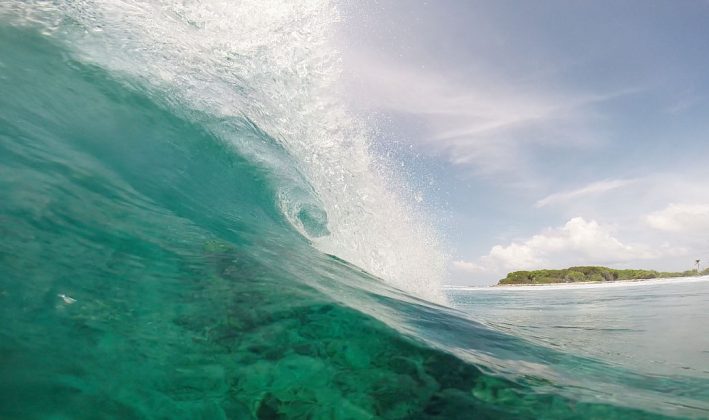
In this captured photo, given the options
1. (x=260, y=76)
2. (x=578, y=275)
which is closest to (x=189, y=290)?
(x=260, y=76)

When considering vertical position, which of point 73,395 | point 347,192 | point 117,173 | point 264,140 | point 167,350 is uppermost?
point 264,140

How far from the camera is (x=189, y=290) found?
8.37ft

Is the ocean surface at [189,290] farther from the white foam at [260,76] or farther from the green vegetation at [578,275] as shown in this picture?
the green vegetation at [578,275]

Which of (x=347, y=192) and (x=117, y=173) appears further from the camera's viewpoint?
(x=347, y=192)

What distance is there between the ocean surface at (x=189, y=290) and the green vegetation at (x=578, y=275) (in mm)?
56383

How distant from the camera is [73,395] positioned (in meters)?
1.85

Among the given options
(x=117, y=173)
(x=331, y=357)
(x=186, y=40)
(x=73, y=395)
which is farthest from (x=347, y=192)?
(x=73, y=395)

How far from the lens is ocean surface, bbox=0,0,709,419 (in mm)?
2035

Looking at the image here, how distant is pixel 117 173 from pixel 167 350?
1.97 metres

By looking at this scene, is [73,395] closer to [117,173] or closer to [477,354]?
[117,173]

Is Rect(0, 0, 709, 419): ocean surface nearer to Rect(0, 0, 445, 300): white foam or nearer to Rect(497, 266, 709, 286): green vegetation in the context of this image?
Rect(0, 0, 445, 300): white foam

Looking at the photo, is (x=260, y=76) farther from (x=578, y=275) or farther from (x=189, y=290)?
(x=578, y=275)

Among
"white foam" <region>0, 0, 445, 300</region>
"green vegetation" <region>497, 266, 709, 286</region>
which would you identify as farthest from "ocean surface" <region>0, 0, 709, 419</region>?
"green vegetation" <region>497, 266, 709, 286</region>

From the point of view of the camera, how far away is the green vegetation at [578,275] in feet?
171
